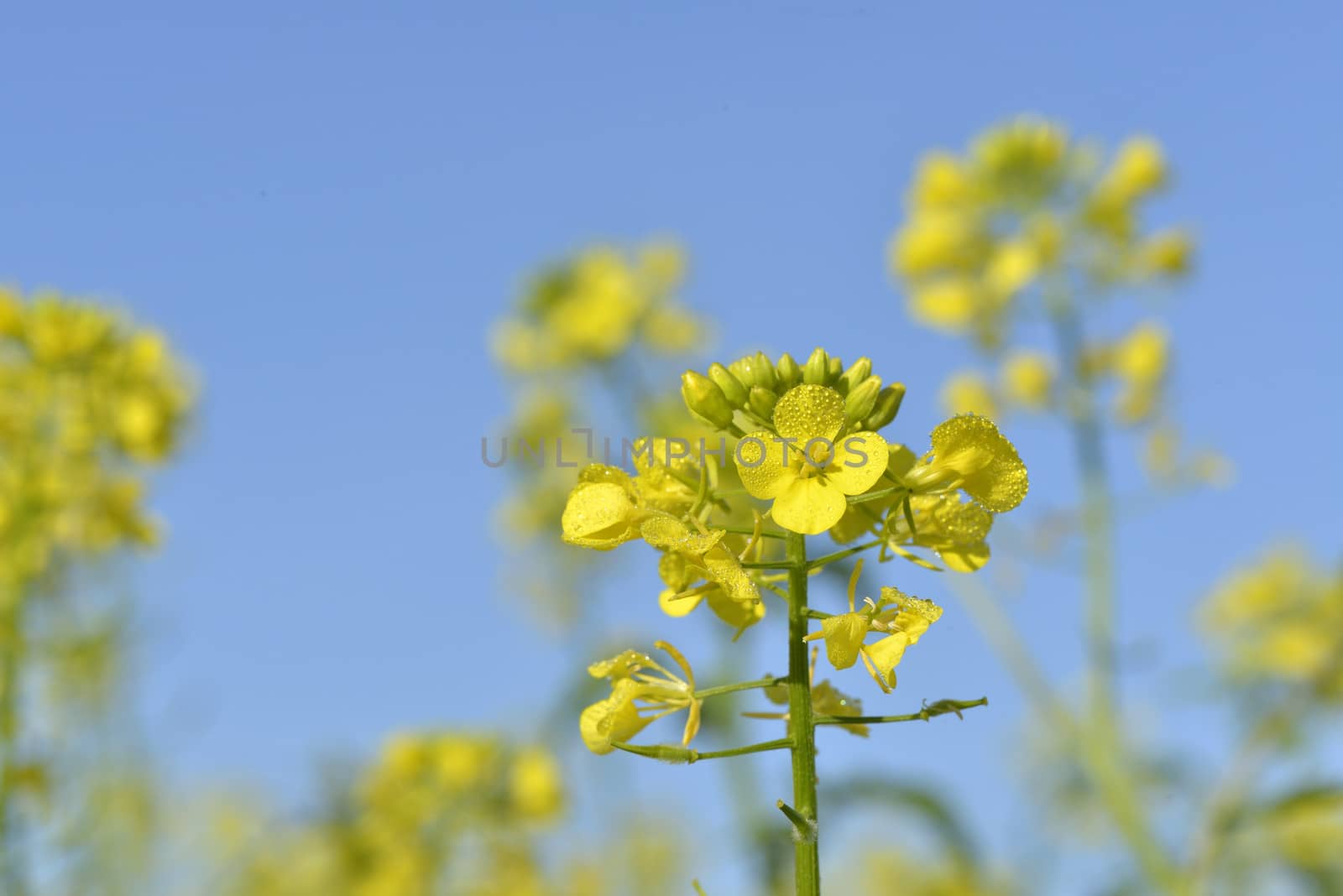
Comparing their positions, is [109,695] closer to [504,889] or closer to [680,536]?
[504,889]

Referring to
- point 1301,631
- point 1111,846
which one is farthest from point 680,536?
point 1301,631

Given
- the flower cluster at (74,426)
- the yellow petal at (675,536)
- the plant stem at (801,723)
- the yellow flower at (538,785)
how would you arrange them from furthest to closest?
the yellow flower at (538,785) < the flower cluster at (74,426) < the yellow petal at (675,536) < the plant stem at (801,723)

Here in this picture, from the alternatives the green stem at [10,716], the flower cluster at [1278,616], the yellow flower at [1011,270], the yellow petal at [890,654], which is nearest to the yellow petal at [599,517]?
the yellow petal at [890,654]

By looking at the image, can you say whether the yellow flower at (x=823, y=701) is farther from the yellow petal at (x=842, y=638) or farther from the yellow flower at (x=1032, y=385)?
A: the yellow flower at (x=1032, y=385)

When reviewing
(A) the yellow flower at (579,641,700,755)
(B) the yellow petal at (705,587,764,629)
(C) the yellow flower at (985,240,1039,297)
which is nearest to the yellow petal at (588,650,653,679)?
(A) the yellow flower at (579,641,700,755)

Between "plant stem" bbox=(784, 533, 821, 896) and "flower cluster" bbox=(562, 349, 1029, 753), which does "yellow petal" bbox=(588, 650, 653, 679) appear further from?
"plant stem" bbox=(784, 533, 821, 896)

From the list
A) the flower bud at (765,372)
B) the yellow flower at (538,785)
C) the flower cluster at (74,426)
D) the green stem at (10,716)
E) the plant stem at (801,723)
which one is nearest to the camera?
the plant stem at (801,723)

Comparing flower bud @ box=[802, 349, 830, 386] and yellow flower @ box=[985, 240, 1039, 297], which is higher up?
yellow flower @ box=[985, 240, 1039, 297]
